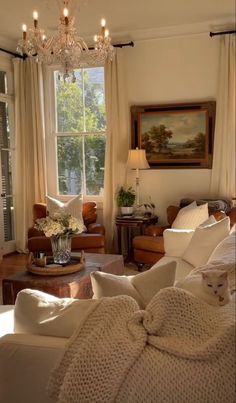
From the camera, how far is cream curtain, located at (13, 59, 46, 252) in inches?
253

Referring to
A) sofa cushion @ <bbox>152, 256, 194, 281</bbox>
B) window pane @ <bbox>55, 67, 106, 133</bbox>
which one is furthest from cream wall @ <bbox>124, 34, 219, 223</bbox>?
sofa cushion @ <bbox>152, 256, 194, 281</bbox>

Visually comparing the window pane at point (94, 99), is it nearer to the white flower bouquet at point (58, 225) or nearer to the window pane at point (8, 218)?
the window pane at point (8, 218)

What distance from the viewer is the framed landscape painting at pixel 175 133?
566 centimetres

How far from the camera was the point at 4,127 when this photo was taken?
6.42 metres

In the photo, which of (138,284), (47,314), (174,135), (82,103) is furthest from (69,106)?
(47,314)

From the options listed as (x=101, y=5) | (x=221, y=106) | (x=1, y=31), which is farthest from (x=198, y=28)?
(x=1, y=31)

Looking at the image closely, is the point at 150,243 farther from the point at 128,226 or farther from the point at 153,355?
the point at 153,355

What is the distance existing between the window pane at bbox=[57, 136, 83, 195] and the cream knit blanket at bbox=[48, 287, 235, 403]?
197 inches

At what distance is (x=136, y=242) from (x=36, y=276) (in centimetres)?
177

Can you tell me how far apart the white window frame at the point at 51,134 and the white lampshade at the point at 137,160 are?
108 cm

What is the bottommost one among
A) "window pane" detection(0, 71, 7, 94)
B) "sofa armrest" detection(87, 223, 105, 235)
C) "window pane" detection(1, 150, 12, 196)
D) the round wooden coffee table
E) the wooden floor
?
the wooden floor

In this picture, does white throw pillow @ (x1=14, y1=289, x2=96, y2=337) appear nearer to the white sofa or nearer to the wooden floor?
the white sofa

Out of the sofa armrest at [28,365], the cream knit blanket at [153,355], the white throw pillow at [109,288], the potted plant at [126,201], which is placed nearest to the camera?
the cream knit blanket at [153,355]

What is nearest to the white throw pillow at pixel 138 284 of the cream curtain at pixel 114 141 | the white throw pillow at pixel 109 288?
the white throw pillow at pixel 109 288
